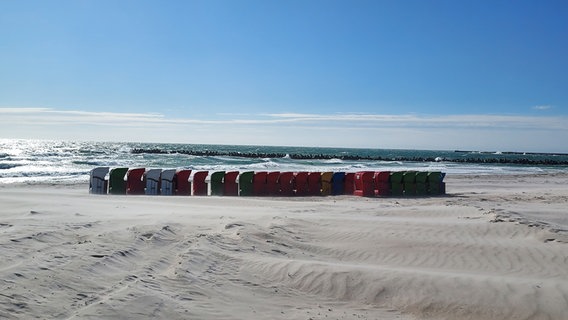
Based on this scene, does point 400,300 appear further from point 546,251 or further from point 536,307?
point 546,251

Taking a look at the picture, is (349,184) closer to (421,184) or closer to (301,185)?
(301,185)

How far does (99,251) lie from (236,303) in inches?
79.2

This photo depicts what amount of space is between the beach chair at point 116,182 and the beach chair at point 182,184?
1666 mm

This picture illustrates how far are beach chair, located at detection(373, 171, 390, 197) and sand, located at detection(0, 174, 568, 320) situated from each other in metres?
6.34

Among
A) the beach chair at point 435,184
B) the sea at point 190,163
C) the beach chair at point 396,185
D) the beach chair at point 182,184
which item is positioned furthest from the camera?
the sea at point 190,163

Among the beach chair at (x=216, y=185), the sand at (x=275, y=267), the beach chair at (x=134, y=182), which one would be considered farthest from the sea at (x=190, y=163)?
the sand at (x=275, y=267)

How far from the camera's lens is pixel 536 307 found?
5.48m

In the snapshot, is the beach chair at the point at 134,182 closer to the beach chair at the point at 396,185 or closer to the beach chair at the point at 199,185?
the beach chair at the point at 199,185

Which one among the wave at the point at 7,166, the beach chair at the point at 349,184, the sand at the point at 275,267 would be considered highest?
the beach chair at the point at 349,184

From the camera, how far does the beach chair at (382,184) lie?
1697 cm

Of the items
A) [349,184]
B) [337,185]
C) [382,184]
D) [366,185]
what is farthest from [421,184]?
[337,185]

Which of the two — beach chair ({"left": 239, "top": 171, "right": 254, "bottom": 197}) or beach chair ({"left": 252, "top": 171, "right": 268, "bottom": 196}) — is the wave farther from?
beach chair ({"left": 252, "top": 171, "right": 268, "bottom": 196})

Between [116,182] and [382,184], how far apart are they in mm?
8773

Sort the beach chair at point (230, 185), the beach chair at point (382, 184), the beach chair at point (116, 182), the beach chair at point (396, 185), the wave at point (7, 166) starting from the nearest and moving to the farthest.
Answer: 1. the beach chair at point (116, 182)
2. the beach chair at point (230, 185)
3. the beach chair at point (382, 184)
4. the beach chair at point (396, 185)
5. the wave at point (7, 166)
